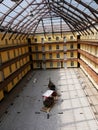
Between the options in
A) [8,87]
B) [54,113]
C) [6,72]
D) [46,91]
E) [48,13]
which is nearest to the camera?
[54,113]

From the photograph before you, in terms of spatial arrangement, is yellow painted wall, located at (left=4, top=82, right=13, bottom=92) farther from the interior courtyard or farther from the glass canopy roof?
the glass canopy roof

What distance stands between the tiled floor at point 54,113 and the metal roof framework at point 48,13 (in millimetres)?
12749

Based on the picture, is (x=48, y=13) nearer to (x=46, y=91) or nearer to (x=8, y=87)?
(x=46, y=91)

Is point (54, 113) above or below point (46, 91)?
below

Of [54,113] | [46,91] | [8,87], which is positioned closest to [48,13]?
[46,91]

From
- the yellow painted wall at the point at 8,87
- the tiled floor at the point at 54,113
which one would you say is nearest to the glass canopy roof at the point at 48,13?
the yellow painted wall at the point at 8,87

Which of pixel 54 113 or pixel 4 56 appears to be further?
pixel 4 56

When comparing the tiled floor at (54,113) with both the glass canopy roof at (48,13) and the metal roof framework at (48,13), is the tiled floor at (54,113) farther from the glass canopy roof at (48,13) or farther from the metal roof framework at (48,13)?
the glass canopy roof at (48,13)

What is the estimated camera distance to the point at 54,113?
23.9 meters

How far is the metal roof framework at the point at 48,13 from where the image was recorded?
2464 cm

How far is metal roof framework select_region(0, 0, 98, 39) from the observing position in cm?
2464

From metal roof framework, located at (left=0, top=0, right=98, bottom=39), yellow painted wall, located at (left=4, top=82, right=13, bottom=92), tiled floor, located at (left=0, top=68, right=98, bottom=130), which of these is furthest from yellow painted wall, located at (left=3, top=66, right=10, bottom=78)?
metal roof framework, located at (left=0, top=0, right=98, bottom=39)

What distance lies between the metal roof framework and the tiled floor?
12749mm

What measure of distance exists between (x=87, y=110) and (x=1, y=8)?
19988 mm
